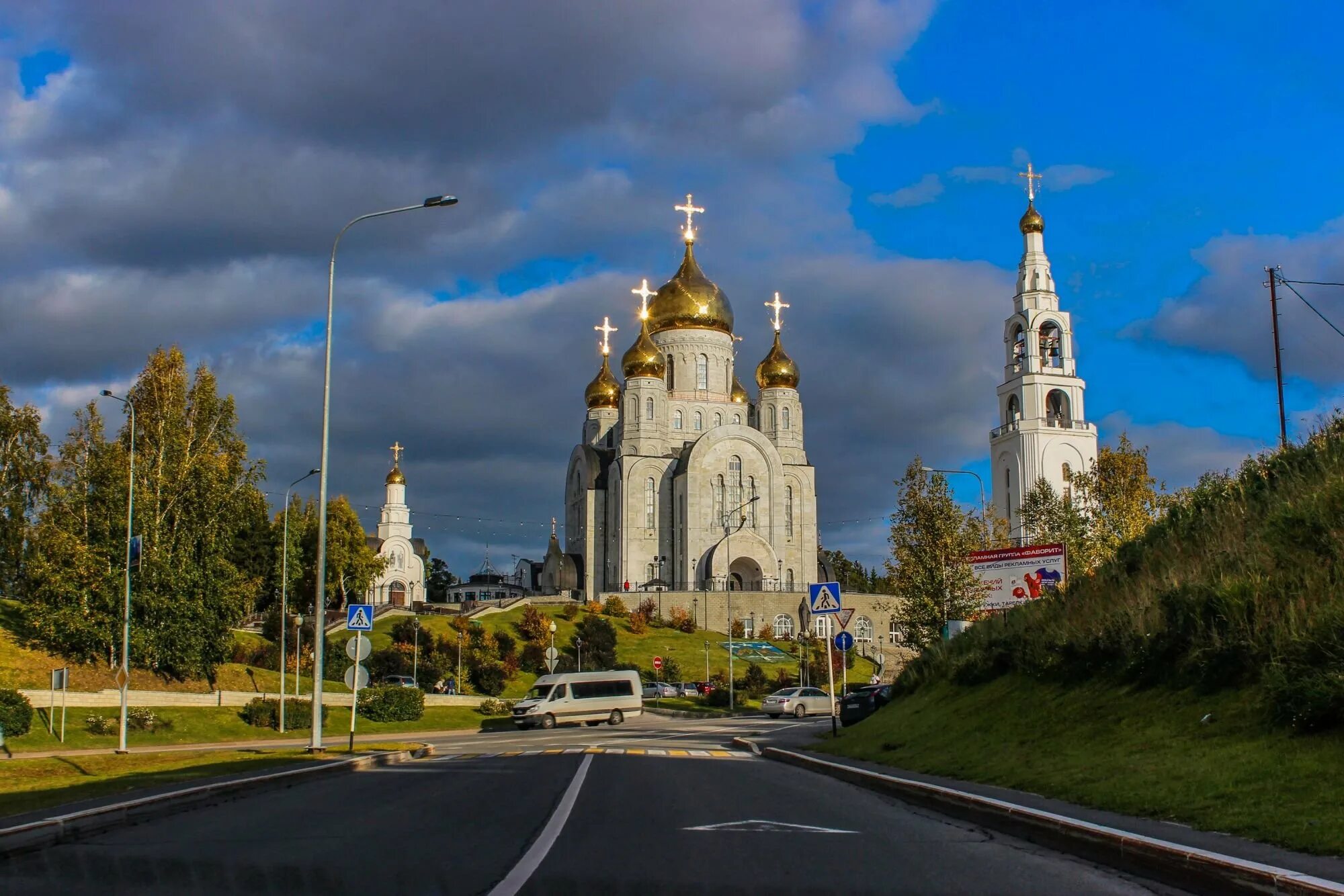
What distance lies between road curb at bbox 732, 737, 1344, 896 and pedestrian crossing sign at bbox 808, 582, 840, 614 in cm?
844

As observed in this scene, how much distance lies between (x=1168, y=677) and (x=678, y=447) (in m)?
71.8

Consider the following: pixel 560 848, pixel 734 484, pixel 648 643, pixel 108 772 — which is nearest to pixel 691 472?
pixel 734 484

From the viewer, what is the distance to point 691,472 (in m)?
81.1

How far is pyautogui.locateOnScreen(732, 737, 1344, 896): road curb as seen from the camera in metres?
6.70

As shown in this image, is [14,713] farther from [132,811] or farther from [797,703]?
[797,703]

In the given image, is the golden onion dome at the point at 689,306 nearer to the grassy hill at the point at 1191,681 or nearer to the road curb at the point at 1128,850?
the grassy hill at the point at 1191,681

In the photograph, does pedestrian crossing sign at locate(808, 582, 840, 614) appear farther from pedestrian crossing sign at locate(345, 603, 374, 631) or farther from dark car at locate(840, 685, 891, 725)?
dark car at locate(840, 685, 891, 725)

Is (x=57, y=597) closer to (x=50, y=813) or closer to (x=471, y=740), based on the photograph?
(x=471, y=740)

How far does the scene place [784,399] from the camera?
292 ft

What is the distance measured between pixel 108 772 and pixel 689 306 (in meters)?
71.3

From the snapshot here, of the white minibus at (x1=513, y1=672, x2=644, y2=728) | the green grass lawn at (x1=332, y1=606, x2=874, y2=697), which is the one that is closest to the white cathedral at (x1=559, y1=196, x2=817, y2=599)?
the green grass lawn at (x1=332, y1=606, x2=874, y2=697)

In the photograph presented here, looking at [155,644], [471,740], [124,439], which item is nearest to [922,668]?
[471,740]

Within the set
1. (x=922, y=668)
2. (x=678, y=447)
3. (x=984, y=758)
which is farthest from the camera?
(x=678, y=447)

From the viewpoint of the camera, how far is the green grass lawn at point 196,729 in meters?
29.1
